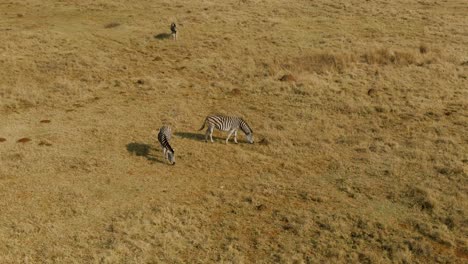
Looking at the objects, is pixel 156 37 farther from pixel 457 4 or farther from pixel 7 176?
pixel 457 4

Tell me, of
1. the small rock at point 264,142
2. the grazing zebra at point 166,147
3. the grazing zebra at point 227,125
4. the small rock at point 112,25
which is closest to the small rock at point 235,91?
the grazing zebra at point 227,125

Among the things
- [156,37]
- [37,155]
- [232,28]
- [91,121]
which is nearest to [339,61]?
[232,28]

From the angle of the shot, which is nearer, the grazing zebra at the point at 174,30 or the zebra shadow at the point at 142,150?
the zebra shadow at the point at 142,150

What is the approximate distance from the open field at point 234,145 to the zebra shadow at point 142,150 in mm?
159

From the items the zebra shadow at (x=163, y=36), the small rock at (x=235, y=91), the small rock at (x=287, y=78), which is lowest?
the small rock at (x=235, y=91)

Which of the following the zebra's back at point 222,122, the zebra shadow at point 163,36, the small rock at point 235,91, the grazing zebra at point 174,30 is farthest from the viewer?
the zebra shadow at point 163,36

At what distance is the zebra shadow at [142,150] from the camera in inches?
976

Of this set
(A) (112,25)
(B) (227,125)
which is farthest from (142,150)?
(A) (112,25)

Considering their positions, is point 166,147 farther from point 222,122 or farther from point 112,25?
point 112,25

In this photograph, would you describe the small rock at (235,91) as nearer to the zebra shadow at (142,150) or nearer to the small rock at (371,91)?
the small rock at (371,91)

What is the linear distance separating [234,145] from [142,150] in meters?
5.23

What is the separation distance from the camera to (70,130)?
91.2 feet

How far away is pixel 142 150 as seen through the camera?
25500 mm

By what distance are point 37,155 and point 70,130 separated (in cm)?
366
